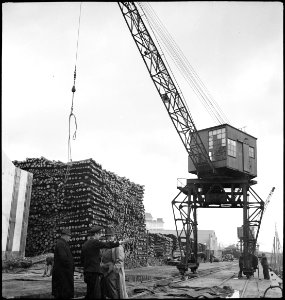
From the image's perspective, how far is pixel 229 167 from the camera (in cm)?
2019

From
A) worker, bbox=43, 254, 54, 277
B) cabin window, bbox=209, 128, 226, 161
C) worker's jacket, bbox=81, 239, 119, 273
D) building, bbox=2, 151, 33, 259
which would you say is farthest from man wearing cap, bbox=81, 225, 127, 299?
cabin window, bbox=209, 128, 226, 161

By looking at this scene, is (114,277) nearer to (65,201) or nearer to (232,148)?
(65,201)

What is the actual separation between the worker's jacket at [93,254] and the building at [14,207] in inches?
215

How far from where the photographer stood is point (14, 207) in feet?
44.4

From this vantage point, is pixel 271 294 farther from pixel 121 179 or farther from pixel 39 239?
pixel 121 179

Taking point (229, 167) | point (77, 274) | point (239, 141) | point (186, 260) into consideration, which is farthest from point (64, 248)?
point (239, 141)

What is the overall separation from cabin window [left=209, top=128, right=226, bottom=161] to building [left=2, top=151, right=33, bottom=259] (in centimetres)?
1055

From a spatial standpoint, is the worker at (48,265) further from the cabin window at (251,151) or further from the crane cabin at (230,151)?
the cabin window at (251,151)

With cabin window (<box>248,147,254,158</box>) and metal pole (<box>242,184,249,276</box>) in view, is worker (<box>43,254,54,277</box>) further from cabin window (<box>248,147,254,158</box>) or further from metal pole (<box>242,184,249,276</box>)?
cabin window (<box>248,147,254,158</box>)

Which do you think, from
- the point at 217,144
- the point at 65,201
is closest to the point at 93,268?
the point at 65,201

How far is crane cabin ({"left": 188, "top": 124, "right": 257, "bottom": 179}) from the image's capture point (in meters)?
20.5

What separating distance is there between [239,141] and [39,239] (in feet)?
39.8

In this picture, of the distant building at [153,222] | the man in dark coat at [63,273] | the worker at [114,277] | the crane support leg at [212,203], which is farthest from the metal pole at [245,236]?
the distant building at [153,222]

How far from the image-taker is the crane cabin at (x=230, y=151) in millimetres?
20487
